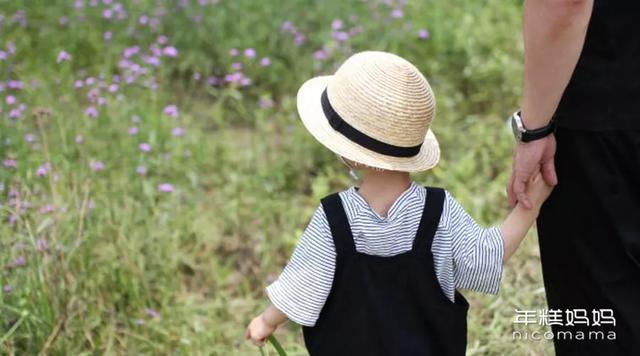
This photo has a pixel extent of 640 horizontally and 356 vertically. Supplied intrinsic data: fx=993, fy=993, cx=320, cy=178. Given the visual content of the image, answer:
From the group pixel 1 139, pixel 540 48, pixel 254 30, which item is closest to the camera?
pixel 540 48

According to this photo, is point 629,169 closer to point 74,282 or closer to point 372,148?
point 372,148

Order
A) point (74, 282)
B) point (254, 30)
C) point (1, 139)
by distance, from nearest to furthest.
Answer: point (74, 282), point (1, 139), point (254, 30)

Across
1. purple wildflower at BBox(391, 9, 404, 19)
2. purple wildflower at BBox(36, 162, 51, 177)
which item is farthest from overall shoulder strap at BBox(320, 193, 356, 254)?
purple wildflower at BBox(391, 9, 404, 19)

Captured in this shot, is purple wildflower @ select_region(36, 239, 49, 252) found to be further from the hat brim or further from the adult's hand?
the adult's hand

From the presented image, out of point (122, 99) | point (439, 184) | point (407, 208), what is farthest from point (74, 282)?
point (439, 184)

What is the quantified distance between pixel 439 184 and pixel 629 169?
1978 millimetres

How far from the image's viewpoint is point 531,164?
76.1 inches

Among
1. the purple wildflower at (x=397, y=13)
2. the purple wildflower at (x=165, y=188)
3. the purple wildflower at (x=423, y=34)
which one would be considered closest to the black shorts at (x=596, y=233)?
the purple wildflower at (x=165, y=188)

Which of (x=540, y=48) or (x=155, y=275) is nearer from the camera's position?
(x=540, y=48)

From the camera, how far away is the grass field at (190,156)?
2.91 metres

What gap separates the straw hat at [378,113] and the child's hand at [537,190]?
9.2 inches

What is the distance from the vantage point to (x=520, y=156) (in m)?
1.93

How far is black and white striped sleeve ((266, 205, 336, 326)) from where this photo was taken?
6.18 ft

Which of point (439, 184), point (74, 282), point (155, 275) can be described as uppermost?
point (74, 282)
